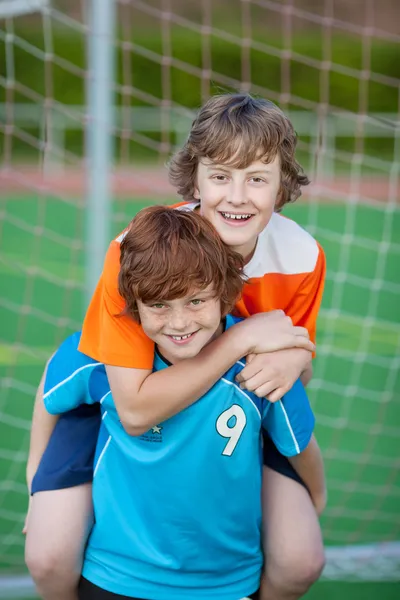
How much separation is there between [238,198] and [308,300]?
14.3 inches

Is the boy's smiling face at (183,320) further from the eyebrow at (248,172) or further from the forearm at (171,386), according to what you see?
the eyebrow at (248,172)

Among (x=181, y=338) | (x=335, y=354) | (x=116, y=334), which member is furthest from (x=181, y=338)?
(x=335, y=354)

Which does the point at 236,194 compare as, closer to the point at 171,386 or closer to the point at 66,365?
the point at 171,386

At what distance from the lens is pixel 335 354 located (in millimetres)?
4910

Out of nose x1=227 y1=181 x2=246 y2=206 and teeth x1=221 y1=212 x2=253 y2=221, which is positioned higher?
nose x1=227 y1=181 x2=246 y2=206

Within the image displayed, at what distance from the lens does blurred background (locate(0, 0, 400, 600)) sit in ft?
8.91

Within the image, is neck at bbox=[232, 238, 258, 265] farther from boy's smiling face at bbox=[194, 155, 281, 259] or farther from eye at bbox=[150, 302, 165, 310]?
eye at bbox=[150, 302, 165, 310]

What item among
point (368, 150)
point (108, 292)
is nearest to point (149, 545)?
point (108, 292)

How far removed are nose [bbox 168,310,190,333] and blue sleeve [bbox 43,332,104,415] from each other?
26cm

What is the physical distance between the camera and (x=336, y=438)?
367 cm

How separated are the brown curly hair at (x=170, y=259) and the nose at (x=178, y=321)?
37 millimetres

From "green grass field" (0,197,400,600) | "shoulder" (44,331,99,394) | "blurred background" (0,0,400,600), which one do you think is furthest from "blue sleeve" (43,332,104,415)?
"green grass field" (0,197,400,600)

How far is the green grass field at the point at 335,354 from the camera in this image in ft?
9.66

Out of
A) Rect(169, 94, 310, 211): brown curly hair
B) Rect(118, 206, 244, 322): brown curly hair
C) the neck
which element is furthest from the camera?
the neck
